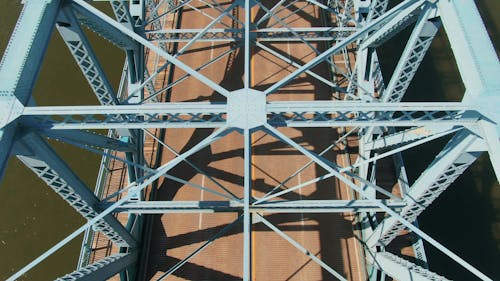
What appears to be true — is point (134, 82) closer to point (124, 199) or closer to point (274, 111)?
point (124, 199)

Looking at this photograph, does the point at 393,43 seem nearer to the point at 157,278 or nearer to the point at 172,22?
the point at 172,22

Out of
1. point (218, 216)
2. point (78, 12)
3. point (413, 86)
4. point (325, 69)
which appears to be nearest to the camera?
point (78, 12)

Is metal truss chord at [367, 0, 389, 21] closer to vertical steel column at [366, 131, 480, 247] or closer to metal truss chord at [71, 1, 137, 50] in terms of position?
vertical steel column at [366, 131, 480, 247]

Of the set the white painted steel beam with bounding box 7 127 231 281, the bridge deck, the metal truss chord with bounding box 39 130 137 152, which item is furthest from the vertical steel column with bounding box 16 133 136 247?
the bridge deck

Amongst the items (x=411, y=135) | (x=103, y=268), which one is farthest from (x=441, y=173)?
(x=103, y=268)

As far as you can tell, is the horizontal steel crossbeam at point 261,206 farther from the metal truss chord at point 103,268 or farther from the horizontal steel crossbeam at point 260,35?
the horizontal steel crossbeam at point 260,35

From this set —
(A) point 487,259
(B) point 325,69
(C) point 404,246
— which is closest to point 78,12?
(B) point 325,69

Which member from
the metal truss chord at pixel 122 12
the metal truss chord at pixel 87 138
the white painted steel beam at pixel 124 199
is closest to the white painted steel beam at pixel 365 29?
the white painted steel beam at pixel 124 199
